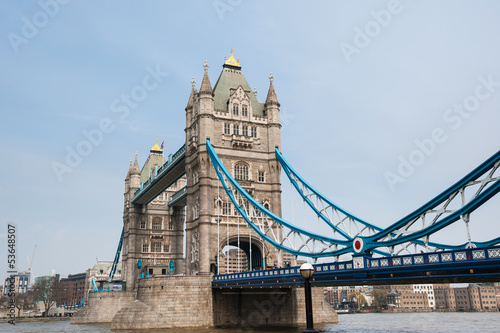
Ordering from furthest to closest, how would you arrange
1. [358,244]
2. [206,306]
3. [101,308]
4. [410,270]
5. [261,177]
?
[101,308], [261,177], [206,306], [358,244], [410,270]

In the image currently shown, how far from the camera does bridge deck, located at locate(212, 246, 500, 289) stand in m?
22.4

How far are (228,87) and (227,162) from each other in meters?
9.33

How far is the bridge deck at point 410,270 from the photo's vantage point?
73.6 ft

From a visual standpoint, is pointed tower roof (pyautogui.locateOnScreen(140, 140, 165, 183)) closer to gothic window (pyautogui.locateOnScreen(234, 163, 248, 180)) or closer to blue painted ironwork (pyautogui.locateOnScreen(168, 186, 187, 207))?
blue painted ironwork (pyautogui.locateOnScreen(168, 186, 187, 207))

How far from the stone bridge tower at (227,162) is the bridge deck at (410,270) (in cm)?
1412

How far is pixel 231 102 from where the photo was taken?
177 feet

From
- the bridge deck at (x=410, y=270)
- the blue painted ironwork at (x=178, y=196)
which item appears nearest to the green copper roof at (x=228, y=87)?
the blue painted ironwork at (x=178, y=196)

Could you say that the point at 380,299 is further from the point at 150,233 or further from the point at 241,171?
the point at 241,171

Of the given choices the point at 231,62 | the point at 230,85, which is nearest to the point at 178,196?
the point at 230,85

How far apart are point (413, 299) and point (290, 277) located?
423 feet

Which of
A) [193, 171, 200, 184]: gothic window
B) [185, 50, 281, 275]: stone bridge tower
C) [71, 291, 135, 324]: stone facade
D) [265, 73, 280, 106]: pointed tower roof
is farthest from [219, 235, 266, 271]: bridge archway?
[71, 291, 135, 324]: stone facade

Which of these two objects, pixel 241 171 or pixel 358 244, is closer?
pixel 358 244

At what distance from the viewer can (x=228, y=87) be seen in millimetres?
55656

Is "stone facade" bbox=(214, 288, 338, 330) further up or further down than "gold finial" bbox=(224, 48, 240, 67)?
further down
